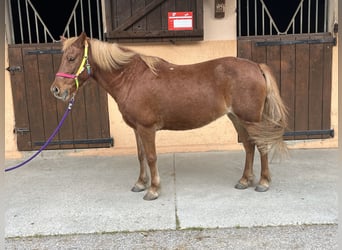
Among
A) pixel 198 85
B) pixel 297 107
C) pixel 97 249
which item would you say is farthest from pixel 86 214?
pixel 297 107

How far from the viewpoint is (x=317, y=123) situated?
466 centimetres

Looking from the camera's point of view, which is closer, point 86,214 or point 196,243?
point 196,243

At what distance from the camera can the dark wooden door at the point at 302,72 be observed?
176 inches

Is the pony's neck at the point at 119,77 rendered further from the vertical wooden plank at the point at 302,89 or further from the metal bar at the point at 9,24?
the vertical wooden plank at the point at 302,89

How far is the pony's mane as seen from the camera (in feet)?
10.4

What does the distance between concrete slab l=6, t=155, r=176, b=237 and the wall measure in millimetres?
248

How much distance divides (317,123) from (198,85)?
2.20m

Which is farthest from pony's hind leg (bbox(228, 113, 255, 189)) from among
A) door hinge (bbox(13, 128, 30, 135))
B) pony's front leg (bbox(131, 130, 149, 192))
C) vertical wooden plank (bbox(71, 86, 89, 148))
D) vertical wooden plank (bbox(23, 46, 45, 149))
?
door hinge (bbox(13, 128, 30, 135))

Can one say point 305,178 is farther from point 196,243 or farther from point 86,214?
point 86,214

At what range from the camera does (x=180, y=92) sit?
326cm

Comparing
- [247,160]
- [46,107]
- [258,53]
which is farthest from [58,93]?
[258,53]

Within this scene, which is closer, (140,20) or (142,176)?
(142,176)

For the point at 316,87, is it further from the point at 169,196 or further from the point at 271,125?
the point at 169,196

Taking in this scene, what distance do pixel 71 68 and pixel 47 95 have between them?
1.65m
